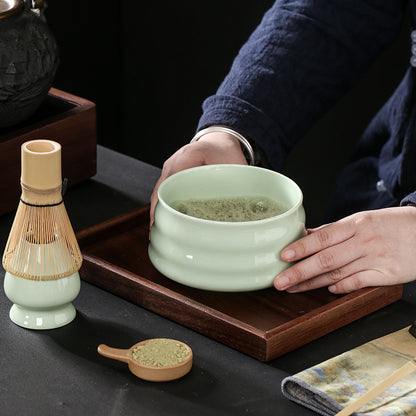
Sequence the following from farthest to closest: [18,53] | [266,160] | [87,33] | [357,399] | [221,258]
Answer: [87,33] < [266,160] < [18,53] < [221,258] < [357,399]

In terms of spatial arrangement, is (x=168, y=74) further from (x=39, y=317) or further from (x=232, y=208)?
(x=39, y=317)

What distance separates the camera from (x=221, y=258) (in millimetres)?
953

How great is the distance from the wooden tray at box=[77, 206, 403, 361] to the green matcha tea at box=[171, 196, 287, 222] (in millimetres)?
97

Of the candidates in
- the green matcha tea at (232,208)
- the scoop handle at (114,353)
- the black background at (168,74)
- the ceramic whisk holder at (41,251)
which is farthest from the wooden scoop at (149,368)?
the black background at (168,74)

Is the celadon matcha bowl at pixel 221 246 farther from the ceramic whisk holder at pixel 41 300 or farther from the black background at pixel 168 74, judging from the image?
the black background at pixel 168 74

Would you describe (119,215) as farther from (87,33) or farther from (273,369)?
(87,33)

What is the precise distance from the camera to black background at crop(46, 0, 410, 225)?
2482mm

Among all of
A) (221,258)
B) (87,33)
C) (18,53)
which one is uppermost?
(18,53)

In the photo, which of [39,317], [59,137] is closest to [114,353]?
[39,317]

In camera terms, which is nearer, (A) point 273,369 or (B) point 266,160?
(A) point 273,369

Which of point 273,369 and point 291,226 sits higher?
point 291,226

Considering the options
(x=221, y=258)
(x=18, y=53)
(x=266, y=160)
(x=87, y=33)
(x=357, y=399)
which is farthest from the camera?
(x=87, y=33)

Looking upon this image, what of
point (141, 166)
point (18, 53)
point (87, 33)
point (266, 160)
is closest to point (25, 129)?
point (18, 53)

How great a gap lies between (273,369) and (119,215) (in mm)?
428
